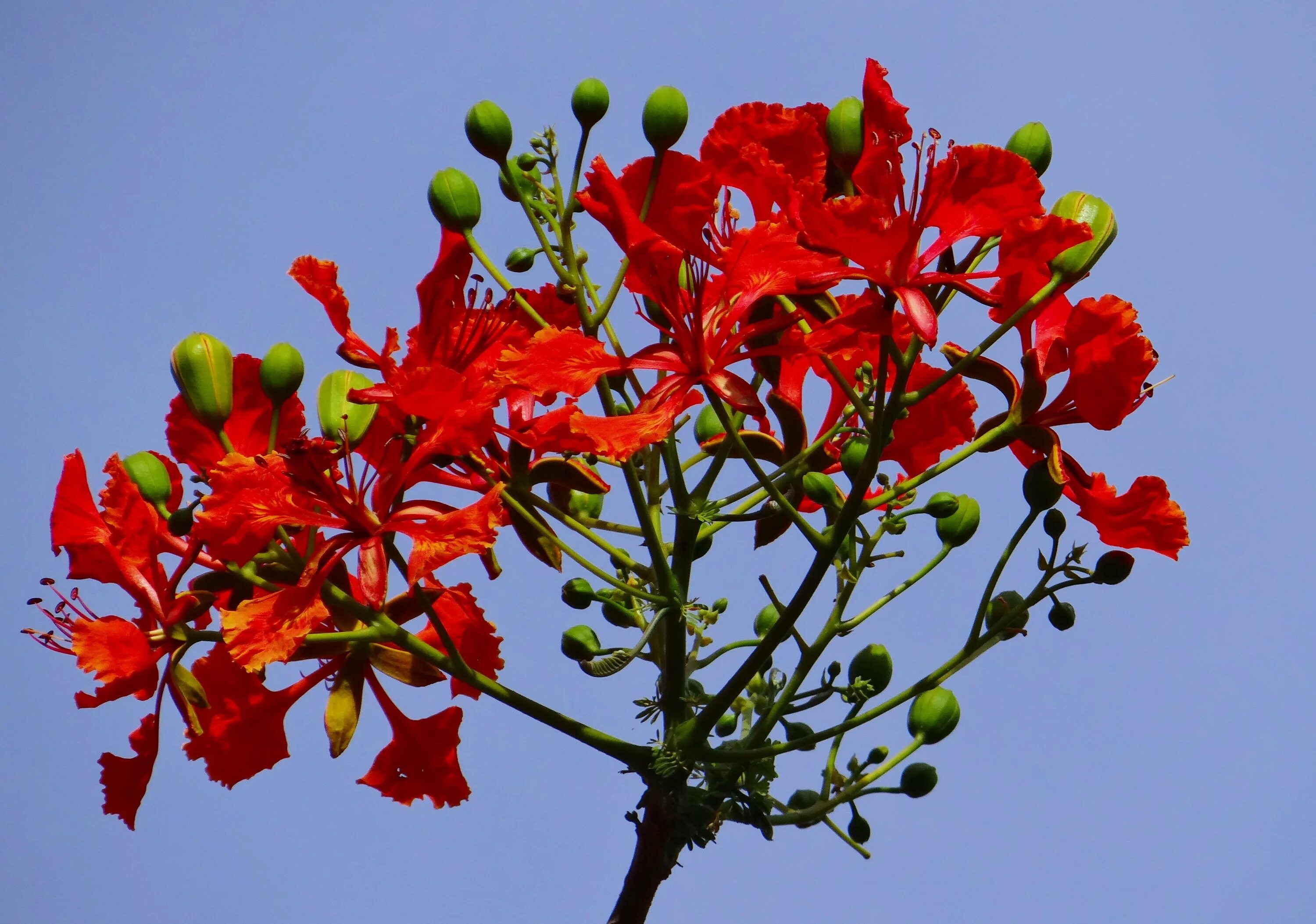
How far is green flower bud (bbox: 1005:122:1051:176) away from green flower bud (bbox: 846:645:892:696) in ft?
2.42

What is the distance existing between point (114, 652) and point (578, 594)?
67 cm

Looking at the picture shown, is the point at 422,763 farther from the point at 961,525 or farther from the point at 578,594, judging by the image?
the point at 961,525

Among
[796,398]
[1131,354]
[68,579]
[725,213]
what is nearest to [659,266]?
[725,213]

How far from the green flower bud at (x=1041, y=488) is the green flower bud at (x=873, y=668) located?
316mm

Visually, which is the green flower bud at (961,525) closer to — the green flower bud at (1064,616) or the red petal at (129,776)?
the green flower bud at (1064,616)

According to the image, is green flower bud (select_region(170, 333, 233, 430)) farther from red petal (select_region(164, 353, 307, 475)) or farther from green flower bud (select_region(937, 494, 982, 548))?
green flower bud (select_region(937, 494, 982, 548))

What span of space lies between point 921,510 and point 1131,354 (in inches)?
14.4

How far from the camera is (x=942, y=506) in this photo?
210cm

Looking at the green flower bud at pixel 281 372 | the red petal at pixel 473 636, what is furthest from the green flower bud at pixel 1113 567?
the green flower bud at pixel 281 372

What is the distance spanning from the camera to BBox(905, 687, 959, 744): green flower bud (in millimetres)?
2277

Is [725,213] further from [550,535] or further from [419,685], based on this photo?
[419,685]

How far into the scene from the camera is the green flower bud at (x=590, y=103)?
87.6 inches

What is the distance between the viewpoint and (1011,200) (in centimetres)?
196

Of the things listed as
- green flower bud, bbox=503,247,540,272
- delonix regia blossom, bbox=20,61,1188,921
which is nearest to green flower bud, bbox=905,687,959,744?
delonix regia blossom, bbox=20,61,1188,921
